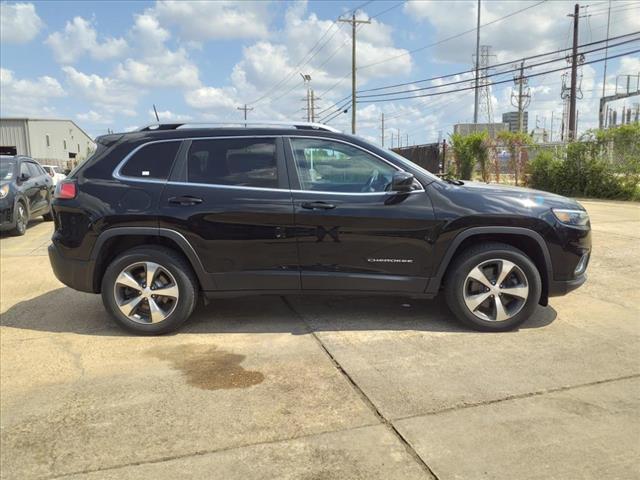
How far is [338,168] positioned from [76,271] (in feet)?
8.07

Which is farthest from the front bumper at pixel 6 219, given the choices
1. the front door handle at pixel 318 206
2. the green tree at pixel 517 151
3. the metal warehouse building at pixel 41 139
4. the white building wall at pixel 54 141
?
the white building wall at pixel 54 141

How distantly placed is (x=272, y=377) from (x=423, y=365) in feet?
3.65

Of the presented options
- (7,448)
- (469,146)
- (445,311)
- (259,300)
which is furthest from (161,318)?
(469,146)

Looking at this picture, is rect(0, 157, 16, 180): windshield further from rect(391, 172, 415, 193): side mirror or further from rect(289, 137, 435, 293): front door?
rect(391, 172, 415, 193): side mirror

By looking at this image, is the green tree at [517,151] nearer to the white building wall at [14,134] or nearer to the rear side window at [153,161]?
the rear side window at [153,161]

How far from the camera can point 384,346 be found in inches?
175

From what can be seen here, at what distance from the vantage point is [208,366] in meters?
4.14

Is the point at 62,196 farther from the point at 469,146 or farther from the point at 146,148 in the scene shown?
the point at 469,146

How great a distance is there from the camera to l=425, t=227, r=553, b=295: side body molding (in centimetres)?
460

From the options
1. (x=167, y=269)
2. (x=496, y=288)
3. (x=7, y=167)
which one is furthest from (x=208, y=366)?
(x=7, y=167)

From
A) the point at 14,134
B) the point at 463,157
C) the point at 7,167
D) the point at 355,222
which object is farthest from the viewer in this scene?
the point at 14,134

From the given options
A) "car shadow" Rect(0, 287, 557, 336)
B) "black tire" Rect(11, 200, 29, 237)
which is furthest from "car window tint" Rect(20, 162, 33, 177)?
"car shadow" Rect(0, 287, 557, 336)

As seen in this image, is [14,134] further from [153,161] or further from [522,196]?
[522,196]

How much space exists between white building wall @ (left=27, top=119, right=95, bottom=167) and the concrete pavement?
44.1 meters
